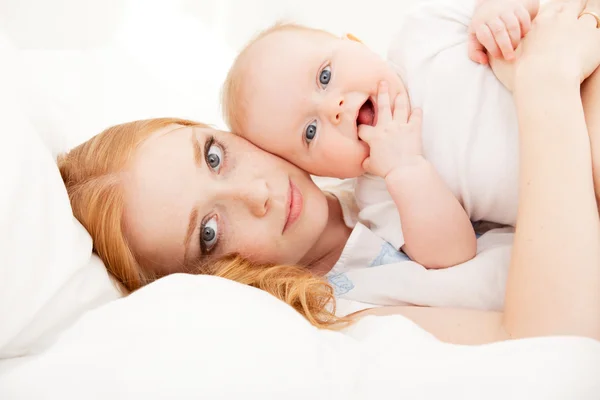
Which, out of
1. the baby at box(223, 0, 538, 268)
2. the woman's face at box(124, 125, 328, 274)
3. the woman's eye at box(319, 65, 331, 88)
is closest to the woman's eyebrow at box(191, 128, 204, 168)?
the woman's face at box(124, 125, 328, 274)

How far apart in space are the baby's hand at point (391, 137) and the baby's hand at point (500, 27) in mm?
155

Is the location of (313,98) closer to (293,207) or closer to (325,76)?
(325,76)

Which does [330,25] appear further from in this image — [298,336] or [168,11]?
[298,336]

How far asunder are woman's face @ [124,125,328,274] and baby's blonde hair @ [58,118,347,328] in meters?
0.02

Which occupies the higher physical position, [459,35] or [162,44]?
[459,35]

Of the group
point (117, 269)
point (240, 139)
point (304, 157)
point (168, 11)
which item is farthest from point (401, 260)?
point (168, 11)

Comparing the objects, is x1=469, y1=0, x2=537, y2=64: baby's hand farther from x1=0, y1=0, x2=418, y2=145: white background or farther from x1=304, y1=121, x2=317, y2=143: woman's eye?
x1=0, y1=0, x2=418, y2=145: white background

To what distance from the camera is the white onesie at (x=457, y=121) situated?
104 centimetres

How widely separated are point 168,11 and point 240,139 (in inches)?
42.2

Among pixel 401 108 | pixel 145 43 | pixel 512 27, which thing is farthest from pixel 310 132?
pixel 145 43

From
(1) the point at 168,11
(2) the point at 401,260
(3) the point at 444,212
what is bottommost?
(2) the point at 401,260

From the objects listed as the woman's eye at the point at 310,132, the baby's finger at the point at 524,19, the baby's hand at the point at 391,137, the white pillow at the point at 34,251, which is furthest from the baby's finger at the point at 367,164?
the white pillow at the point at 34,251

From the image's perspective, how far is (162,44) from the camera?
1867mm

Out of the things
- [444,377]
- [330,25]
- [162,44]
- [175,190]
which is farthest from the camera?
[330,25]
